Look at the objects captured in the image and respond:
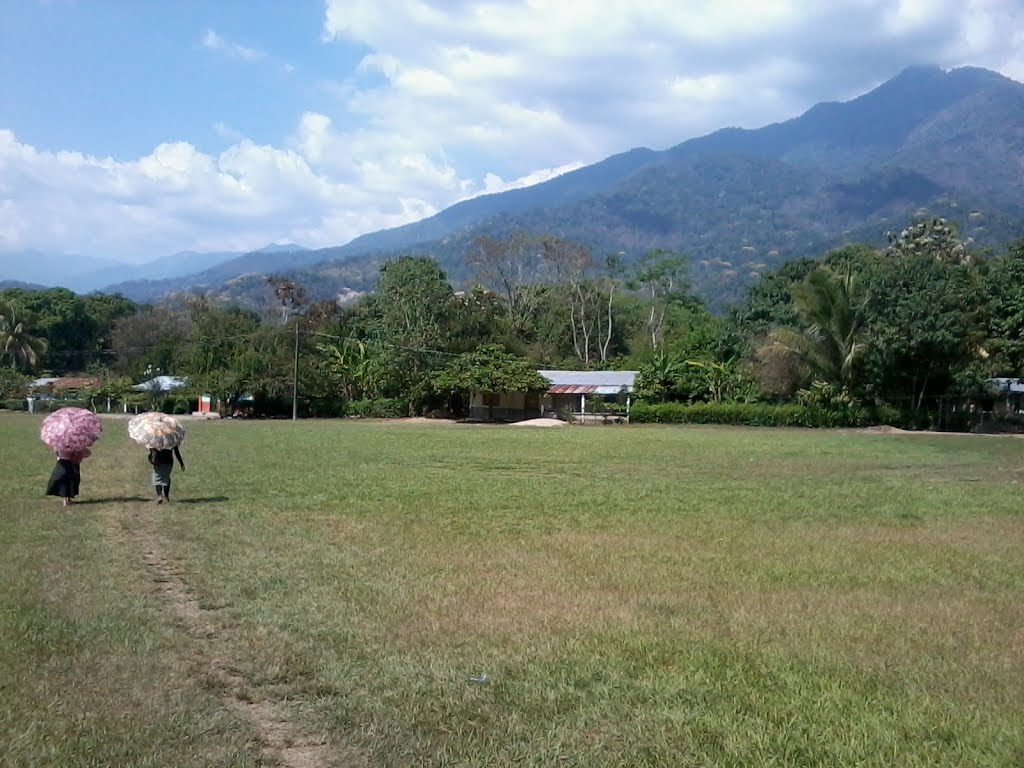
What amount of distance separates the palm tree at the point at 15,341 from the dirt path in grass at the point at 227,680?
78.9m

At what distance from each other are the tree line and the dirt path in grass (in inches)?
1612

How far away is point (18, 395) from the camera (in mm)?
70688

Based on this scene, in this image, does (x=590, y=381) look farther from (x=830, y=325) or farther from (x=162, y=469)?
(x=162, y=469)

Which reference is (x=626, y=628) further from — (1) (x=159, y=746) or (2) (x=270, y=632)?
(1) (x=159, y=746)

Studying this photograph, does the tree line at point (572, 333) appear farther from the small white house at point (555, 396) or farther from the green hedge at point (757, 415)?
the small white house at point (555, 396)

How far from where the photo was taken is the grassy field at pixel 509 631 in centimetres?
469

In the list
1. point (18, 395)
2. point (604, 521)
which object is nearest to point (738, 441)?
point (604, 521)

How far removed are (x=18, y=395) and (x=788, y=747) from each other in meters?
77.1

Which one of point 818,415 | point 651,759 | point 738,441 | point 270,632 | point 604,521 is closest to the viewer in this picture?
point 651,759

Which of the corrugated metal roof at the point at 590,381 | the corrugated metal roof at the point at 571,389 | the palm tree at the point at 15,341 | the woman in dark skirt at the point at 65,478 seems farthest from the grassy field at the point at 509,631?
the palm tree at the point at 15,341

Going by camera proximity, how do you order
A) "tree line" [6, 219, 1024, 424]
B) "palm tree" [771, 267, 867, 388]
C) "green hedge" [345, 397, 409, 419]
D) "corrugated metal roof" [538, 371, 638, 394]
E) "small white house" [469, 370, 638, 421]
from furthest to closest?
"green hedge" [345, 397, 409, 419], "small white house" [469, 370, 638, 421], "corrugated metal roof" [538, 371, 638, 394], "palm tree" [771, 267, 867, 388], "tree line" [6, 219, 1024, 424]

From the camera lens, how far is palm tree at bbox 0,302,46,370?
78.2 meters

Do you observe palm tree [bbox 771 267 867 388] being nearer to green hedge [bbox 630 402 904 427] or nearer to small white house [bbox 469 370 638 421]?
green hedge [bbox 630 402 904 427]

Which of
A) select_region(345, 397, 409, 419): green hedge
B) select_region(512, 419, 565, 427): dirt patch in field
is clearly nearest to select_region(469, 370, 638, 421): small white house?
select_region(345, 397, 409, 419): green hedge
